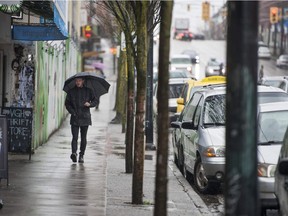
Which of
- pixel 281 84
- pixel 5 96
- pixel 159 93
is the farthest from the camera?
pixel 281 84

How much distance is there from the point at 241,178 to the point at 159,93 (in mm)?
2859

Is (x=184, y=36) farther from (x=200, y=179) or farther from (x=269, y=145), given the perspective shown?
(x=269, y=145)

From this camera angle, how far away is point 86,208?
36.8 ft

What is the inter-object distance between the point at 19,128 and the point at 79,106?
144cm

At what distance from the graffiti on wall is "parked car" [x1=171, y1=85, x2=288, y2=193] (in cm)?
331

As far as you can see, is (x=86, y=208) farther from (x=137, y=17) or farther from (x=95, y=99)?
(x=95, y=99)

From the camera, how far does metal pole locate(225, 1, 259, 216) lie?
5.26 m

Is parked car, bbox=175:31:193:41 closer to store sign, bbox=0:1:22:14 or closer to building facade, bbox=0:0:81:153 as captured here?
building facade, bbox=0:0:81:153

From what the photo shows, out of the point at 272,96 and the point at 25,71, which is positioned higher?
the point at 25,71

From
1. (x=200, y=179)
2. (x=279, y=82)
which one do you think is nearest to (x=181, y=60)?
(x=279, y=82)

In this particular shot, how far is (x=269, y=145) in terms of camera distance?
473 inches

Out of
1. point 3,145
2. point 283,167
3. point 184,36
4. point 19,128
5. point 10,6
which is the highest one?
point 184,36

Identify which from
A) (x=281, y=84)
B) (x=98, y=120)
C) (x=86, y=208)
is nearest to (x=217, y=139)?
(x=86, y=208)

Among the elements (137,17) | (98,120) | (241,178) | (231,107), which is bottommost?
(98,120)
